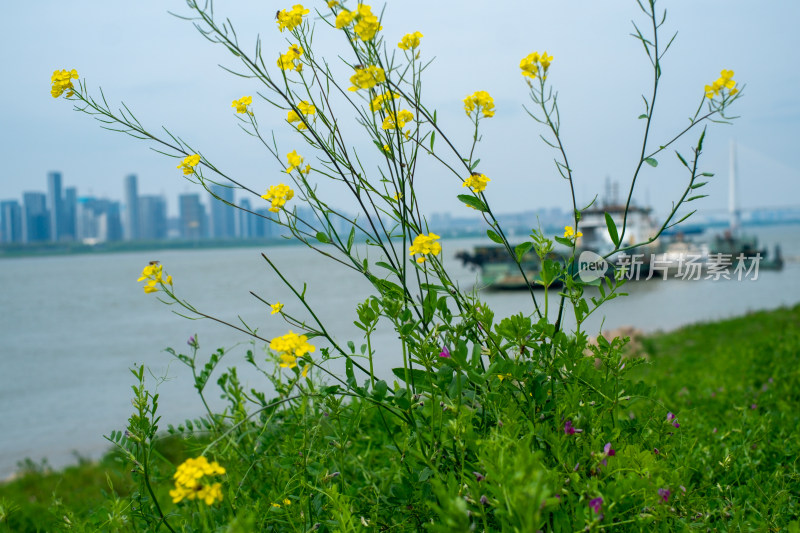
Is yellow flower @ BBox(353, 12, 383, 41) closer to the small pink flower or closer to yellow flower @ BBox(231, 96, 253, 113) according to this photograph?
yellow flower @ BBox(231, 96, 253, 113)

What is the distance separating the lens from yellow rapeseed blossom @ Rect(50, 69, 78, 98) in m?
1.58

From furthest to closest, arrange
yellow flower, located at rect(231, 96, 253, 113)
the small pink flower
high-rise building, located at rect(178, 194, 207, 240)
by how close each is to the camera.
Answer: high-rise building, located at rect(178, 194, 207, 240)
yellow flower, located at rect(231, 96, 253, 113)
the small pink flower

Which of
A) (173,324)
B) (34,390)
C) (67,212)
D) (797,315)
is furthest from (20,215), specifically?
(797,315)

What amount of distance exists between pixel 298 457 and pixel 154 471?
54 centimetres

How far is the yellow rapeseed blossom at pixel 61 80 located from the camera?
5.19 ft

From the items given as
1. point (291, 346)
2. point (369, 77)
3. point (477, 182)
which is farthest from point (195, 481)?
point (477, 182)

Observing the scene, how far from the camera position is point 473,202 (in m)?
1.46

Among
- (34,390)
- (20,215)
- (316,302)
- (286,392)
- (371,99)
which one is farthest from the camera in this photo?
(20,215)

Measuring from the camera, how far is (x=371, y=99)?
145 cm

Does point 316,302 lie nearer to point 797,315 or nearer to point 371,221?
point 797,315

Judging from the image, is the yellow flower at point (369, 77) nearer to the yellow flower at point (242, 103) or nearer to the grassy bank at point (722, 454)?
the yellow flower at point (242, 103)

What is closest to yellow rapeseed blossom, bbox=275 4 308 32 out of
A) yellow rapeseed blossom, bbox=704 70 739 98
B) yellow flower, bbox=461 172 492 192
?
yellow flower, bbox=461 172 492 192

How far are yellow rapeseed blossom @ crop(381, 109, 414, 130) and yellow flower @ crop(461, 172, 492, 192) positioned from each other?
22 cm

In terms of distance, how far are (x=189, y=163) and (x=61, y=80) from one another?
1.43ft
